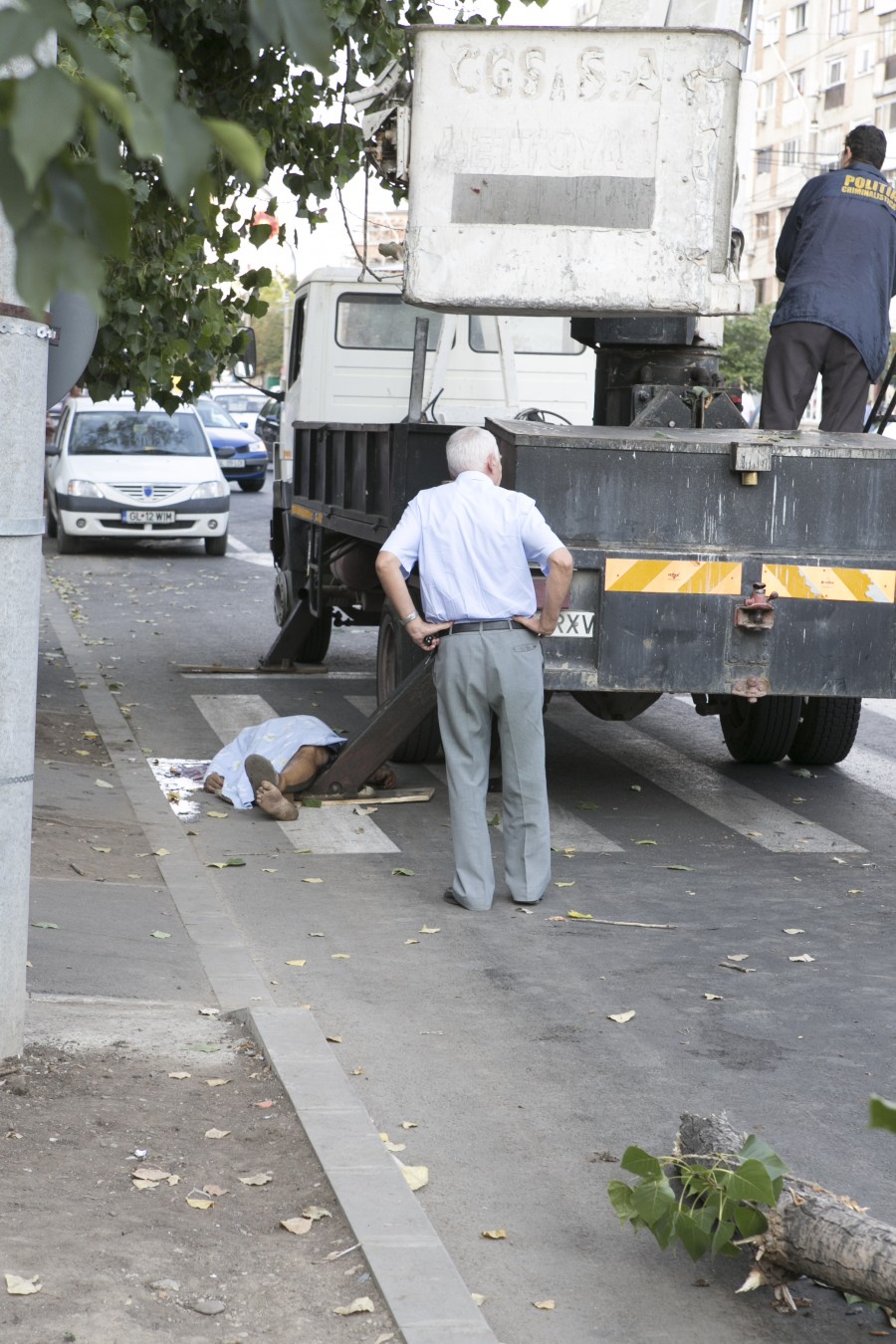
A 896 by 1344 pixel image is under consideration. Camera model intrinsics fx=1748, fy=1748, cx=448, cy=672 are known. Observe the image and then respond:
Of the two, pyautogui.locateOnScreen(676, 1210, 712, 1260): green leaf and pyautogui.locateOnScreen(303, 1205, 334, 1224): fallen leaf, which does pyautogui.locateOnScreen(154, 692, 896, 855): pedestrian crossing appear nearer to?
pyautogui.locateOnScreen(303, 1205, 334, 1224): fallen leaf

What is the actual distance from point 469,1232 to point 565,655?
13.6 feet

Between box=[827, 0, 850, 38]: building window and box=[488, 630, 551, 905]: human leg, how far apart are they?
66024mm

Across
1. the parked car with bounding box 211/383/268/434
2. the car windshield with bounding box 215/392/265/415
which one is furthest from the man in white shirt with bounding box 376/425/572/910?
the car windshield with bounding box 215/392/265/415

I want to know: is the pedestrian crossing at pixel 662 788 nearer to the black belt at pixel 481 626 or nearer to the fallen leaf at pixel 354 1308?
the black belt at pixel 481 626

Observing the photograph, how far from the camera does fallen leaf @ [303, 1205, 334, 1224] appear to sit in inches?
145

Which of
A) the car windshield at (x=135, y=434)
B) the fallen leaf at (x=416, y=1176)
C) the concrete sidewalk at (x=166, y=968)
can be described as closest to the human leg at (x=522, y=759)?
the concrete sidewalk at (x=166, y=968)

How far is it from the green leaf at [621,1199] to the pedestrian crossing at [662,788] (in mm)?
4124

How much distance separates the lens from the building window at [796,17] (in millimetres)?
69944

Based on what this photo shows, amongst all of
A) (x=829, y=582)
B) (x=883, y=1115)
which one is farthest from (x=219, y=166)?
(x=829, y=582)

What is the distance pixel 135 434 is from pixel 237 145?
20.7m

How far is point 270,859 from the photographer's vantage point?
7.47 meters

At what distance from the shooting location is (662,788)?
927cm

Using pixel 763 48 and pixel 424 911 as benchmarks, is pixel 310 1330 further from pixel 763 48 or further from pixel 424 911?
pixel 763 48

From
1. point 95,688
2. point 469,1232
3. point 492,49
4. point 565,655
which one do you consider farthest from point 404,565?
point 95,688
